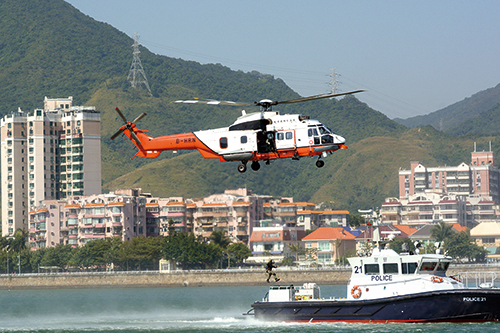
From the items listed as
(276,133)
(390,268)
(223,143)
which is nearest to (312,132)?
(276,133)

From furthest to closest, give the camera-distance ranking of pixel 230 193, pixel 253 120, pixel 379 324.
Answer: pixel 230 193, pixel 379 324, pixel 253 120

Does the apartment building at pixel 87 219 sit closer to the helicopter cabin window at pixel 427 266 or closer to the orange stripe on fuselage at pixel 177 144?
the orange stripe on fuselage at pixel 177 144

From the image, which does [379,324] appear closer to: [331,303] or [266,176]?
[331,303]

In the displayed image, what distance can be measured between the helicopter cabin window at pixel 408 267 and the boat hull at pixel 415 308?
1.53m

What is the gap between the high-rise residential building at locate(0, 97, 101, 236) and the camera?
19338cm

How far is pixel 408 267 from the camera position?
51.7m

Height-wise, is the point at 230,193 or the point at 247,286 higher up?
the point at 230,193

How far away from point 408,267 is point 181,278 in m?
101

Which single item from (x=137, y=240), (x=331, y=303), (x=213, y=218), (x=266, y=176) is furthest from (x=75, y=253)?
(x=331, y=303)

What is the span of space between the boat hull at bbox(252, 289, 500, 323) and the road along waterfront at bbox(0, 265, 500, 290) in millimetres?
88243

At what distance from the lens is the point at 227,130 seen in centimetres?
4894

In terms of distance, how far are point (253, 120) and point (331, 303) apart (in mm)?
13568

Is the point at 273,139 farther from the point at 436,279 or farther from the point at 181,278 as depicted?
the point at 181,278

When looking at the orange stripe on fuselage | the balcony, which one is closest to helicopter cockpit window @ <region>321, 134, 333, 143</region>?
the orange stripe on fuselage
